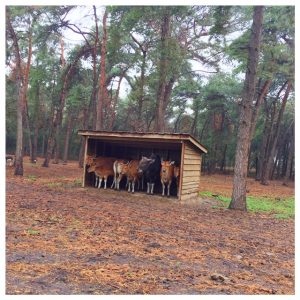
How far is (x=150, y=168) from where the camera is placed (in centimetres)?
1345

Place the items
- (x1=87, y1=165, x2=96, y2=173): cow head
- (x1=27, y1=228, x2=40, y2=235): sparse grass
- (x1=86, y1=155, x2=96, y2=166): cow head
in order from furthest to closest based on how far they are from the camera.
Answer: (x1=86, y1=155, x2=96, y2=166): cow head → (x1=87, y1=165, x2=96, y2=173): cow head → (x1=27, y1=228, x2=40, y2=235): sparse grass

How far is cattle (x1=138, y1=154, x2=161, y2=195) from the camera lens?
13.3m

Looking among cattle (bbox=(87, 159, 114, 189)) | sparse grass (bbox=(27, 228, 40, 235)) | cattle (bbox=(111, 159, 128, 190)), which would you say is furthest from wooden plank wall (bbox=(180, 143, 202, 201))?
sparse grass (bbox=(27, 228, 40, 235))

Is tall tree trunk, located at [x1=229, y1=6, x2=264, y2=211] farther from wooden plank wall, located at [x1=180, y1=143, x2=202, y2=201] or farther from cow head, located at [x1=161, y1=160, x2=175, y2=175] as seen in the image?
cow head, located at [x1=161, y1=160, x2=175, y2=175]

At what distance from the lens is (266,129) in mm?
26750

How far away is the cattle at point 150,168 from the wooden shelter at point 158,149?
29.7 inches

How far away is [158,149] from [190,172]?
2.35 m

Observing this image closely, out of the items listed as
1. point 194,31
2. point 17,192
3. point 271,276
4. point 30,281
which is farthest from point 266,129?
Result: point 30,281

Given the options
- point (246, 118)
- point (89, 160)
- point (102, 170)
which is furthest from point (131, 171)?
point (246, 118)

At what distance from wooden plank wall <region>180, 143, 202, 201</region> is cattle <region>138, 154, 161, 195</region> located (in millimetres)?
1322

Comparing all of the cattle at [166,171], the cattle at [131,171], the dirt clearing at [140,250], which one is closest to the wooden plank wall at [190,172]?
the cattle at [166,171]

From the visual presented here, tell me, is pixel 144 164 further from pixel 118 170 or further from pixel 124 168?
pixel 118 170

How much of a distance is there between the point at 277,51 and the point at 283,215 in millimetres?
7012

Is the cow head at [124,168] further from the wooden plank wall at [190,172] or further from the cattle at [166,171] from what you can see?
the wooden plank wall at [190,172]
